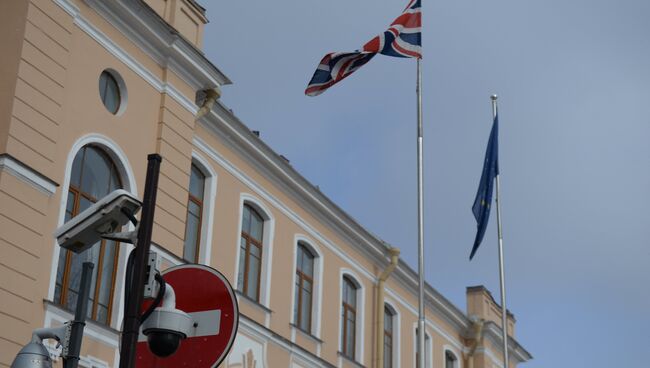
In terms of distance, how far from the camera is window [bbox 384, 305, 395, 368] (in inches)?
986

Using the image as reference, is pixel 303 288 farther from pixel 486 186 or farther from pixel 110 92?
pixel 110 92

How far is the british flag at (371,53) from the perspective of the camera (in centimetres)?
1644

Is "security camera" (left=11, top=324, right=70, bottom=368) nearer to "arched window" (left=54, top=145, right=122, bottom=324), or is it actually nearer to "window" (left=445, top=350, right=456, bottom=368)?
"arched window" (left=54, top=145, right=122, bottom=324)

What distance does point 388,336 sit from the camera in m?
25.3

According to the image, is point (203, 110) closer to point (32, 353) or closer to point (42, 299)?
point (42, 299)

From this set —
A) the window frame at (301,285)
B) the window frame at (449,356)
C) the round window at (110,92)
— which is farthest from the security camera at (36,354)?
the window frame at (449,356)

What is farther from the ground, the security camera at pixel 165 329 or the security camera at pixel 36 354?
the security camera at pixel 36 354

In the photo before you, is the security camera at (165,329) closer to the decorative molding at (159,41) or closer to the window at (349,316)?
the decorative molding at (159,41)

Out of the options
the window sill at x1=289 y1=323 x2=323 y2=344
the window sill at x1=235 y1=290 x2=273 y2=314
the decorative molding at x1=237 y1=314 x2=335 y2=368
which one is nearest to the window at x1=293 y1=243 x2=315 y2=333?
the window sill at x1=289 y1=323 x2=323 y2=344

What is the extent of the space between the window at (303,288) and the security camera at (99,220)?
15192mm

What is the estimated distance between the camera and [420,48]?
55.3 ft

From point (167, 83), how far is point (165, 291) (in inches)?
446

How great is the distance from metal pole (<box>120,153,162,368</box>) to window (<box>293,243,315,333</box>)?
15320 millimetres

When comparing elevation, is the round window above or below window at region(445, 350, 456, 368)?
below
